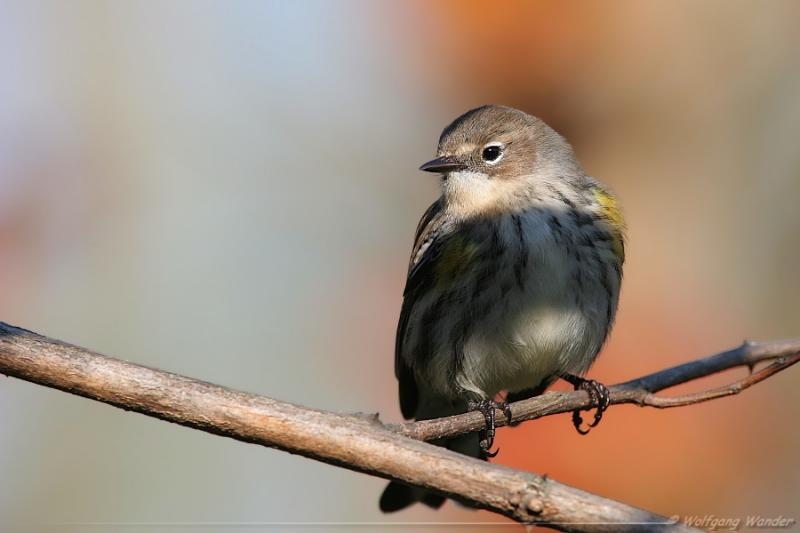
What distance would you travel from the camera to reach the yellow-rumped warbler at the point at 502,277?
5035 millimetres

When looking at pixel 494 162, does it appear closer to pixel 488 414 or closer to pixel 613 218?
pixel 613 218

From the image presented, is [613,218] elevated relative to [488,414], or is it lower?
elevated

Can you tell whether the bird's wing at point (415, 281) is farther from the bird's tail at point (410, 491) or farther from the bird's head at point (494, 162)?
the bird's tail at point (410, 491)

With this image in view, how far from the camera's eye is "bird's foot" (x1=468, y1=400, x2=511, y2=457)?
14.7ft

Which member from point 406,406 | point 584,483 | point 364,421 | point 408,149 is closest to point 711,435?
point 584,483

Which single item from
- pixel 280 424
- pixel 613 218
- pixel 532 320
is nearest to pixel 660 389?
pixel 532 320

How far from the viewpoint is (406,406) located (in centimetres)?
599

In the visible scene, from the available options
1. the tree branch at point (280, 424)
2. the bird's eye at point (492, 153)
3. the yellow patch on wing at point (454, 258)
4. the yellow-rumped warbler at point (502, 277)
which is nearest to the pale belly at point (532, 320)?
the yellow-rumped warbler at point (502, 277)

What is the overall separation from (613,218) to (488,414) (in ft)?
5.58

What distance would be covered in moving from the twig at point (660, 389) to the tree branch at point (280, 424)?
0.27 meters

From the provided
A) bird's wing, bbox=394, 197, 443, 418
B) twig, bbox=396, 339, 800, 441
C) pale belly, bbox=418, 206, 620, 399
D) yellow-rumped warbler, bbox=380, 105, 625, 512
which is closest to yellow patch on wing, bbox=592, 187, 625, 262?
yellow-rumped warbler, bbox=380, 105, 625, 512

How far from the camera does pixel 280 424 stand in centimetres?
309

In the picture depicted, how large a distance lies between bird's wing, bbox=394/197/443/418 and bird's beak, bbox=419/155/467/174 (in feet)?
0.96

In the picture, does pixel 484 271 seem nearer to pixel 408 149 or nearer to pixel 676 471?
pixel 676 471
